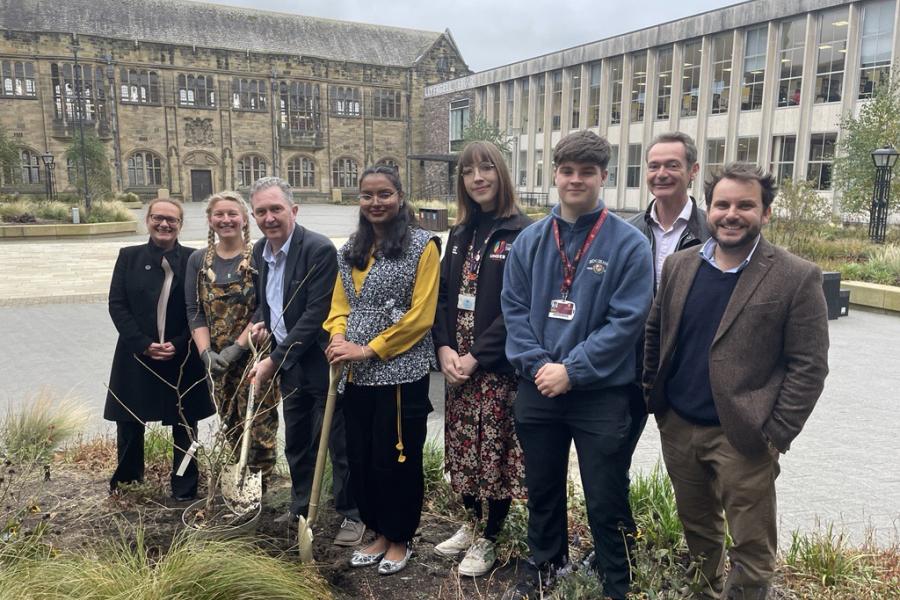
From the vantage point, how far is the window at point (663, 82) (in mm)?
34344

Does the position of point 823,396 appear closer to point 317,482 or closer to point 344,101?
point 317,482

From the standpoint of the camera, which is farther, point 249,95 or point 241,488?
point 249,95

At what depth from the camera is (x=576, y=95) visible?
3994 cm

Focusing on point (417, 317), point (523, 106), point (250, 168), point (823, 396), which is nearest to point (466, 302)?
point (417, 317)

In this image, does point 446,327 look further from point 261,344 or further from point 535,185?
point 535,185

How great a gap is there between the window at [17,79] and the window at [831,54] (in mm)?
44410

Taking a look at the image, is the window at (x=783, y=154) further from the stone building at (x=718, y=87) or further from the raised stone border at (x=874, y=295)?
the raised stone border at (x=874, y=295)

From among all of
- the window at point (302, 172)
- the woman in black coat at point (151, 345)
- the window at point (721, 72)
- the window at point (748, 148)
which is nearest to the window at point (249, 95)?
the window at point (302, 172)

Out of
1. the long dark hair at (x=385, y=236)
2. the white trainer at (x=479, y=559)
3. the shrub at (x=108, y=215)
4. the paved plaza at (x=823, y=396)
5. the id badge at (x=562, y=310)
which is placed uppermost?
the long dark hair at (x=385, y=236)

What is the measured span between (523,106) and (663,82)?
11.5 m

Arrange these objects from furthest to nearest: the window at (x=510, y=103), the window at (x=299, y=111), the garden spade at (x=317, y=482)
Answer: the window at (x=299, y=111) < the window at (x=510, y=103) < the garden spade at (x=317, y=482)

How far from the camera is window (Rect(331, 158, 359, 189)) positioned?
2051 inches

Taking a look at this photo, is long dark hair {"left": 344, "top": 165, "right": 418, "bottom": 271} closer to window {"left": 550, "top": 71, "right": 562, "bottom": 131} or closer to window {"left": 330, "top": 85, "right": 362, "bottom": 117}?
window {"left": 550, "top": 71, "right": 562, "bottom": 131}

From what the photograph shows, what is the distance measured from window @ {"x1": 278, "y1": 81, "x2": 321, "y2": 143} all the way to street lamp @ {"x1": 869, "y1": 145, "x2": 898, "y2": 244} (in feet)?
133
